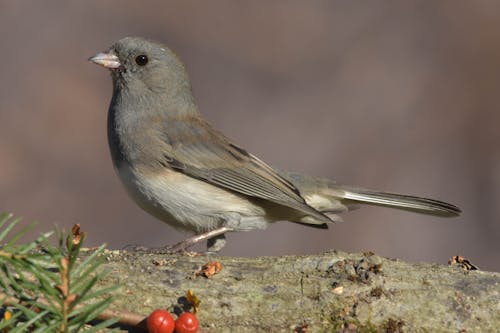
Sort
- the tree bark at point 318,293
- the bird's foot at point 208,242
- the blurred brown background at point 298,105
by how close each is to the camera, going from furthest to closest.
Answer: the blurred brown background at point 298,105 → the bird's foot at point 208,242 → the tree bark at point 318,293

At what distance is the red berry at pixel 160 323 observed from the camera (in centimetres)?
200

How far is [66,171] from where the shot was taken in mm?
4902

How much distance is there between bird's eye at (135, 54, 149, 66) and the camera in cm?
396

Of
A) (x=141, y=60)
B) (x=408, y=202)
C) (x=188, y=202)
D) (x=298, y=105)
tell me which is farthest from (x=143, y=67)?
(x=408, y=202)

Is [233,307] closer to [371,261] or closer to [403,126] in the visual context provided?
[371,261]

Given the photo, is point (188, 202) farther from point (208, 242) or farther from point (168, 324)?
point (168, 324)

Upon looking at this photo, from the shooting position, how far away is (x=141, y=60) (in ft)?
13.0

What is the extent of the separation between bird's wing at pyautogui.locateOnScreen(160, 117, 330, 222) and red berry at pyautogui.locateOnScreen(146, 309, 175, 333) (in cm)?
162

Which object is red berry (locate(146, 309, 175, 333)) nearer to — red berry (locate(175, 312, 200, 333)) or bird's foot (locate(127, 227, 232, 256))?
red berry (locate(175, 312, 200, 333))

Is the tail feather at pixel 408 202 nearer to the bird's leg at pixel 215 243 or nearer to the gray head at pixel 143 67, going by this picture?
the bird's leg at pixel 215 243

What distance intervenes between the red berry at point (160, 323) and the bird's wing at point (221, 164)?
1616mm

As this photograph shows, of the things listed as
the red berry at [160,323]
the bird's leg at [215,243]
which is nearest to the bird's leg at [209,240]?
the bird's leg at [215,243]

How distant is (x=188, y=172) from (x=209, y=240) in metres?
0.33

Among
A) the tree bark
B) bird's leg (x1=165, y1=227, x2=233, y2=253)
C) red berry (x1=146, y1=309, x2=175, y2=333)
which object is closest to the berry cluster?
red berry (x1=146, y1=309, x2=175, y2=333)
